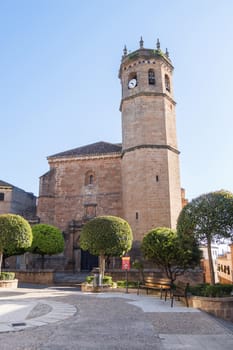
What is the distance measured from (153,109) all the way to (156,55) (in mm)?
5098

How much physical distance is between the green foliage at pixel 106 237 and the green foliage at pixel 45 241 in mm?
5880

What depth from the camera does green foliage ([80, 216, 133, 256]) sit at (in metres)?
15.2

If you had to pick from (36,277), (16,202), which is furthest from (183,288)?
(16,202)

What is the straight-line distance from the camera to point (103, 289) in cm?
1414

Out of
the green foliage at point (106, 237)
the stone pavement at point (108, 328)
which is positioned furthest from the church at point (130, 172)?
the stone pavement at point (108, 328)

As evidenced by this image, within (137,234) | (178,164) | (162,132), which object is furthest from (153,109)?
(137,234)

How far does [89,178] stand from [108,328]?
21.7 m

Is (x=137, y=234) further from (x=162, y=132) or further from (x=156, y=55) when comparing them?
(x=156, y=55)

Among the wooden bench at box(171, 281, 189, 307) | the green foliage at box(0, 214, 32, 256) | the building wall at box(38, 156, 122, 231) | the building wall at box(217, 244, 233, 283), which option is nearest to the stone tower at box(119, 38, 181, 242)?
the building wall at box(38, 156, 122, 231)

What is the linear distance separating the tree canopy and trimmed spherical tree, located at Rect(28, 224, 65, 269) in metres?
12.2

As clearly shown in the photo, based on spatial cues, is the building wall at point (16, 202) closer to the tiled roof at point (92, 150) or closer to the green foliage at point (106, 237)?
the tiled roof at point (92, 150)

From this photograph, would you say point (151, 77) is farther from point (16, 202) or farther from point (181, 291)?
point (181, 291)

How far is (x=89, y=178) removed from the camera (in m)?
Result: 27.7

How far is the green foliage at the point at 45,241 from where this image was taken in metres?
20.6
